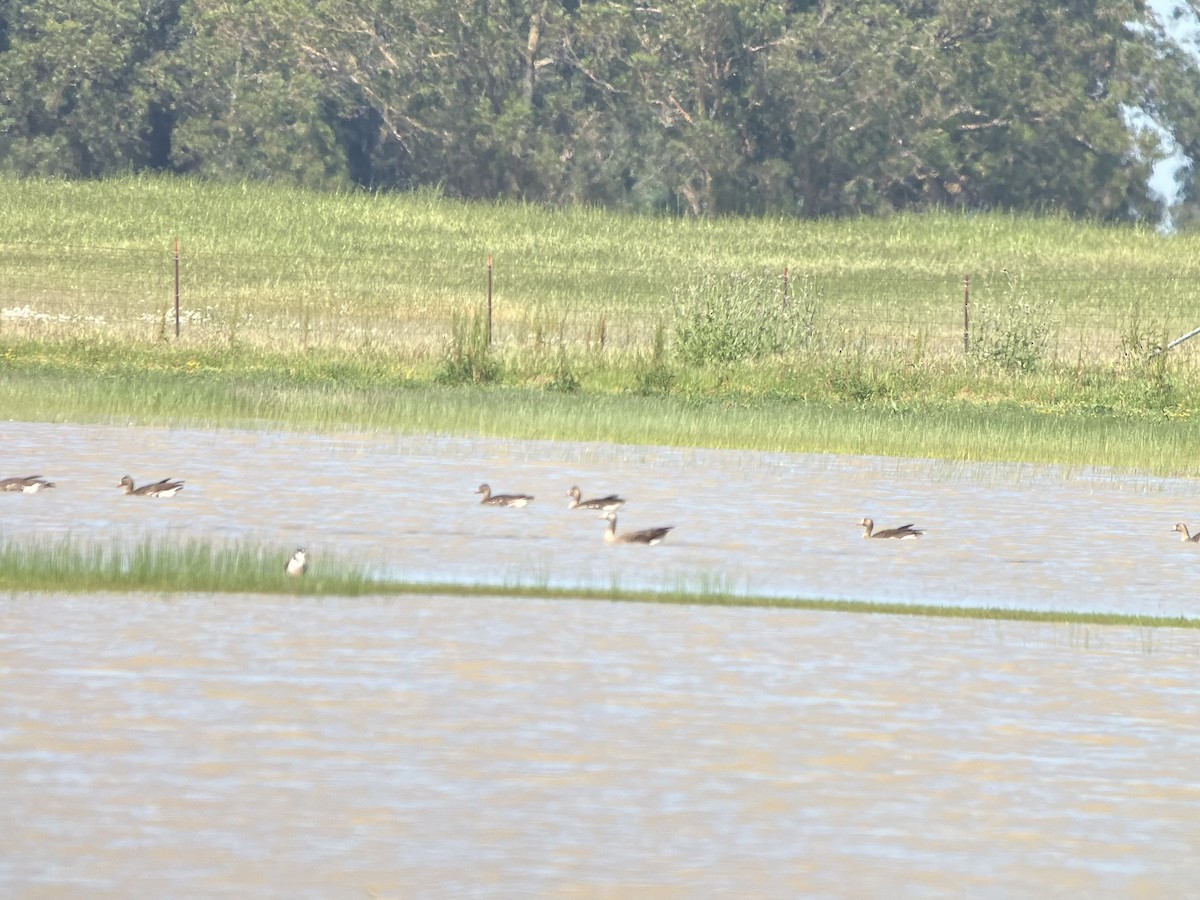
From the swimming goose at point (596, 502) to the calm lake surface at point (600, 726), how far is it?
479 millimetres

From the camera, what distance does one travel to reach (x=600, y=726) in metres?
11.2

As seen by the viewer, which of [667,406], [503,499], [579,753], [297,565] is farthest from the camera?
[667,406]

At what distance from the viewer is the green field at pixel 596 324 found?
1162 inches

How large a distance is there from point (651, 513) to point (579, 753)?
10463 mm

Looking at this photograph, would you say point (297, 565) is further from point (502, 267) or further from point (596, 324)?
point (502, 267)

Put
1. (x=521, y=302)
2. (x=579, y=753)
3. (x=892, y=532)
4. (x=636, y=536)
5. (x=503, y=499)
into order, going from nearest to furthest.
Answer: (x=579, y=753) < (x=636, y=536) < (x=892, y=532) < (x=503, y=499) < (x=521, y=302)

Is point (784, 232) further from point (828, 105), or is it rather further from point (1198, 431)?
point (1198, 431)

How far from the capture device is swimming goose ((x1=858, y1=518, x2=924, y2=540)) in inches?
744

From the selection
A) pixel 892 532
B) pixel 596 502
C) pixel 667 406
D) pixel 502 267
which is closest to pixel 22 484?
pixel 596 502

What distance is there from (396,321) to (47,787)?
1406 inches

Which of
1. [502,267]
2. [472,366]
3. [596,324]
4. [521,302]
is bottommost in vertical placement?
[502,267]

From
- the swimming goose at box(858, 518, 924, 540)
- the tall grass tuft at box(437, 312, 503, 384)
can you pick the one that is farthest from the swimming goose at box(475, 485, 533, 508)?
the tall grass tuft at box(437, 312, 503, 384)

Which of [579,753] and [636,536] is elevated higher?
[579,753]

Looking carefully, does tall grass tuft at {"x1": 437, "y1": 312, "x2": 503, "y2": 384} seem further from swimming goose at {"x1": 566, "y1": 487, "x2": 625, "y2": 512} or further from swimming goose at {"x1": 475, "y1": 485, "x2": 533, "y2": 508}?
swimming goose at {"x1": 475, "y1": 485, "x2": 533, "y2": 508}
